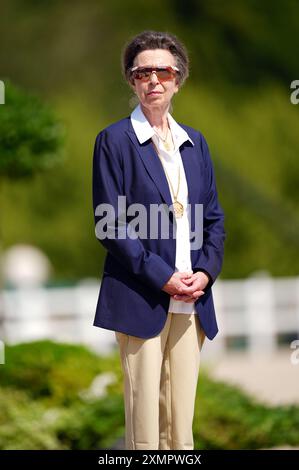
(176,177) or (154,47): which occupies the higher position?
(154,47)

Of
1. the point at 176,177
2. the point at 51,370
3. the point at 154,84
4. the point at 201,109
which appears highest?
the point at 201,109

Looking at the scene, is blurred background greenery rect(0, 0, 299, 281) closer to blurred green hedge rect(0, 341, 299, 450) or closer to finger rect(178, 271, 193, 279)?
blurred green hedge rect(0, 341, 299, 450)

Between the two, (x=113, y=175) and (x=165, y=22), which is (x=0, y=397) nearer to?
(x=113, y=175)

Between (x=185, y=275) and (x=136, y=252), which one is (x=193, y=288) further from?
(x=136, y=252)

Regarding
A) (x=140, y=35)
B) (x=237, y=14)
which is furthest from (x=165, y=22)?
(x=140, y=35)

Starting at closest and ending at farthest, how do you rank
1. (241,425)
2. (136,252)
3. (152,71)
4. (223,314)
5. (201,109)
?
(136,252), (152,71), (241,425), (223,314), (201,109)

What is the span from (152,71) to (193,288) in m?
0.80

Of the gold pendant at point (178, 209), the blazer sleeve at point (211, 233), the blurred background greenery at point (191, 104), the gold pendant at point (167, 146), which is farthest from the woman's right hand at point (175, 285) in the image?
the blurred background greenery at point (191, 104)

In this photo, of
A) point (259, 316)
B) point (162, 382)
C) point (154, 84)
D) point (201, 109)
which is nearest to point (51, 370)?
point (162, 382)

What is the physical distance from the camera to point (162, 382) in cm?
377

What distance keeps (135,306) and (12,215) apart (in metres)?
15.6

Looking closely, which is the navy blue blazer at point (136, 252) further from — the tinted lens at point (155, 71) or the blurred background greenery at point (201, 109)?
the blurred background greenery at point (201, 109)

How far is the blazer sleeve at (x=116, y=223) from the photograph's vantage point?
11.7 ft

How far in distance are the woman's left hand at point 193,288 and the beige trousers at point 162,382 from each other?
0.11 metres
